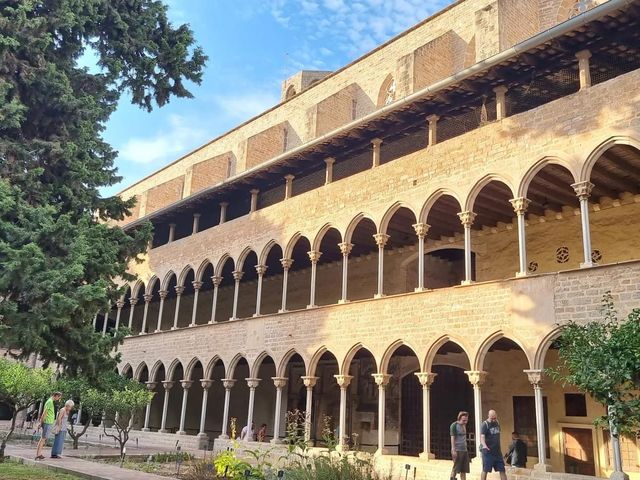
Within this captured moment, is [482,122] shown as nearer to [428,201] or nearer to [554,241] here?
[428,201]

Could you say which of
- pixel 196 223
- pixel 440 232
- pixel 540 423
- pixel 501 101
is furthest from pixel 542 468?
pixel 196 223

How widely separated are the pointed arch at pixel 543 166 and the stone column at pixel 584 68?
1310 millimetres

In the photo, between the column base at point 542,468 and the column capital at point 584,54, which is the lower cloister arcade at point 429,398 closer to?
the column base at point 542,468

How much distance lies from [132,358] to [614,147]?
17.7m

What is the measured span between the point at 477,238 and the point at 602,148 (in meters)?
5.57

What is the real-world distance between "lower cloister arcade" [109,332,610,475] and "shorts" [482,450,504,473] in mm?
973

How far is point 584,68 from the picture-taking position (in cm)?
1145

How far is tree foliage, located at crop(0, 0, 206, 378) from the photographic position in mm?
9273

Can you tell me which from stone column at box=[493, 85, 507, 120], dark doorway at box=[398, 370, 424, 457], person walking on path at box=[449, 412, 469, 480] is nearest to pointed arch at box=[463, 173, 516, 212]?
stone column at box=[493, 85, 507, 120]

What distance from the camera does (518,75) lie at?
41.0ft

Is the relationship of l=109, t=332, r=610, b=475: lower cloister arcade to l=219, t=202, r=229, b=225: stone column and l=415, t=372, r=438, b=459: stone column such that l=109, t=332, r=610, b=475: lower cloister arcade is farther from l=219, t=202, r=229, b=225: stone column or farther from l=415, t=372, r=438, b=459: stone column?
l=219, t=202, r=229, b=225: stone column

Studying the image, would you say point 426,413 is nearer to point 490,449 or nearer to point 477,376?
point 477,376

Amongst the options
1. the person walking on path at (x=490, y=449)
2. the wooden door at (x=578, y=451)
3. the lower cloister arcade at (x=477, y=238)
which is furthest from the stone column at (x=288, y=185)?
the person walking on path at (x=490, y=449)

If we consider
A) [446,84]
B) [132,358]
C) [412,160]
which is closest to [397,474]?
[412,160]
